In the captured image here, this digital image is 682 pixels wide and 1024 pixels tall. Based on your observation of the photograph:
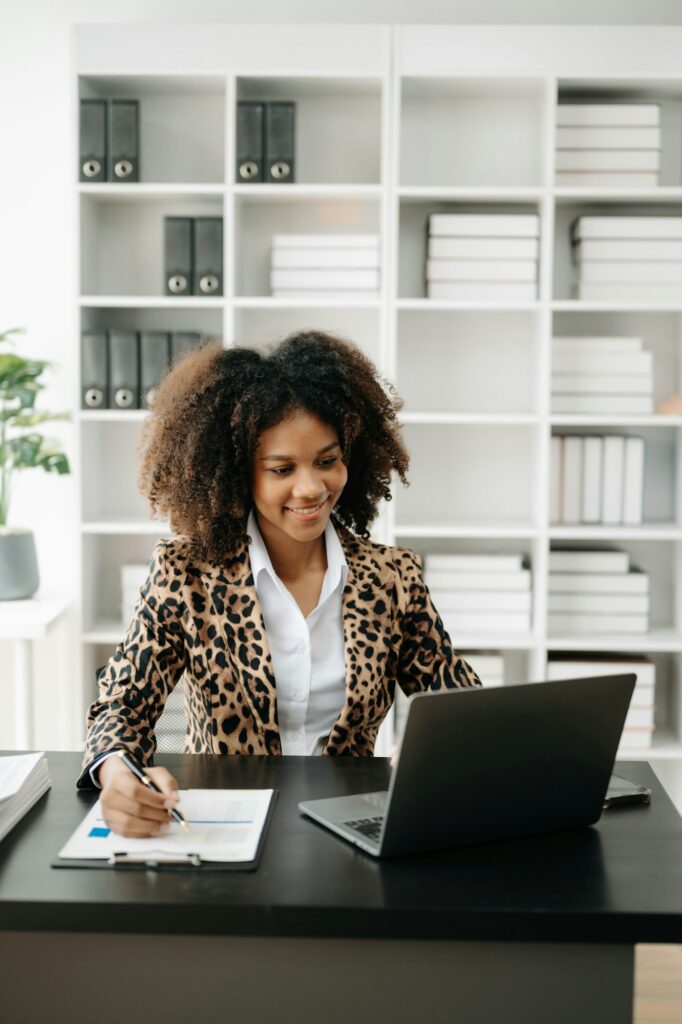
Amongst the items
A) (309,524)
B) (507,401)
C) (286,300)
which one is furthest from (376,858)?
(507,401)

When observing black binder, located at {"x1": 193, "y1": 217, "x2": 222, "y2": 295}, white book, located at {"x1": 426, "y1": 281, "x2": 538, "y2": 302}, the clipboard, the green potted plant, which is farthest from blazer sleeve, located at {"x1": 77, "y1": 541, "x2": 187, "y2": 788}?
white book, located at {"x1": 426, "y1": 281, "x2": 538, "y2": 302}

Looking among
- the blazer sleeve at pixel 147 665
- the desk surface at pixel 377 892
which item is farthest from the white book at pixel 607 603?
the desk surface at pixel 377 892

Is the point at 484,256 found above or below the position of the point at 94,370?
above

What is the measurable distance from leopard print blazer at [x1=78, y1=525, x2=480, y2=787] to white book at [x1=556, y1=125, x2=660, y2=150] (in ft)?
6.37

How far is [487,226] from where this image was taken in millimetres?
3148

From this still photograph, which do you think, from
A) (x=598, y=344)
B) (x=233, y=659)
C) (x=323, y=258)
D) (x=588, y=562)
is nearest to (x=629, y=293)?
(x=598, y=344)

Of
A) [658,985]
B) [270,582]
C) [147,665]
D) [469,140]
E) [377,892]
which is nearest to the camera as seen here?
[377,892]

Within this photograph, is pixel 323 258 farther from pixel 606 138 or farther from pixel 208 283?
pixel 606 138

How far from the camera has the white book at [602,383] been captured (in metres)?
3.19

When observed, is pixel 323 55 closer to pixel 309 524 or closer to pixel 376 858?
pixel 309 524

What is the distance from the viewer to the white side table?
2912mm

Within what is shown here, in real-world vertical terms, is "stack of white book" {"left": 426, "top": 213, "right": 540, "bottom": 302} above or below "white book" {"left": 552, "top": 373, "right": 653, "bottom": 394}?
above

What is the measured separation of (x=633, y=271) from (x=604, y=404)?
405 millimetres

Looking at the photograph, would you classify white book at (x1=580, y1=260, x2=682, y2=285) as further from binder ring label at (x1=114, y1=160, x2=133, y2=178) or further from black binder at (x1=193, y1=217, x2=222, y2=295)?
binder ring label at (x1=114, y1=160, x2=133, y2=178)
